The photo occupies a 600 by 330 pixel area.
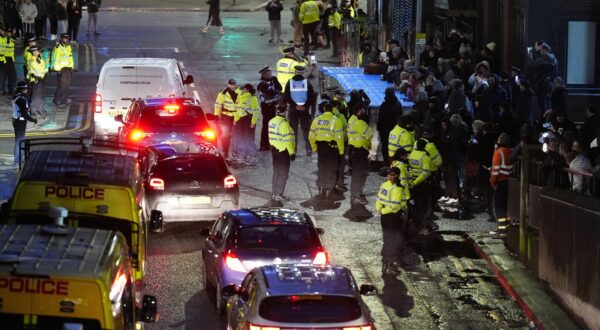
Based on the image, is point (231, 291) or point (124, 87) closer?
point (231, 291)

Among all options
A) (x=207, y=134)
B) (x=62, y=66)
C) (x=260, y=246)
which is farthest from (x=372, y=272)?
(x=62, y=66)

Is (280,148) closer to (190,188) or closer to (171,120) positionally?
(171,120)

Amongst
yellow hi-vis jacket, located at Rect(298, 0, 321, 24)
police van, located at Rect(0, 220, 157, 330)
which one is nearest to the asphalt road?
police van, located at Rect(0, 220, 157, 330)

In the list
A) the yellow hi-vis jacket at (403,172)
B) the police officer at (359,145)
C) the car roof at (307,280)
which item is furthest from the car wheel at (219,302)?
the police officer at (359,145)

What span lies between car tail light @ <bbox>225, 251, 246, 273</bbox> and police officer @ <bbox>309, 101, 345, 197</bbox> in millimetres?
7661

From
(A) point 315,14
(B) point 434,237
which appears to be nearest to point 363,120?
(B) point 434,237

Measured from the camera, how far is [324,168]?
24438 mm

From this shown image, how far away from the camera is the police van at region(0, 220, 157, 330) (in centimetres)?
1033

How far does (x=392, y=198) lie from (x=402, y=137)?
13.3ft

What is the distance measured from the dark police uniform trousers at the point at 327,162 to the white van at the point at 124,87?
194 inches

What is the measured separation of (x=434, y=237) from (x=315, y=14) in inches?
828

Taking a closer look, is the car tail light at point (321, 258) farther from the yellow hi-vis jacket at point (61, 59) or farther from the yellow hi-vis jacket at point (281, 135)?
the yellow hi-vis jacket at point (61, 59)

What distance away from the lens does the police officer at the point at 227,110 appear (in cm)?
2764

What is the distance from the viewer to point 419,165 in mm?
21547
